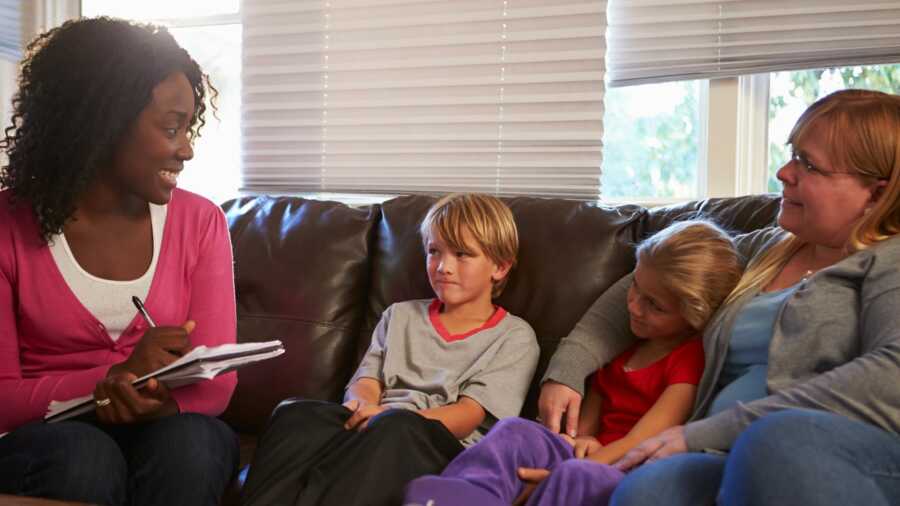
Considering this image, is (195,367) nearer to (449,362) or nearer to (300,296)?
(449,362)

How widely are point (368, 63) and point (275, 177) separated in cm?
49

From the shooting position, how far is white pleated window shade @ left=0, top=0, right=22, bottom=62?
3.53 m

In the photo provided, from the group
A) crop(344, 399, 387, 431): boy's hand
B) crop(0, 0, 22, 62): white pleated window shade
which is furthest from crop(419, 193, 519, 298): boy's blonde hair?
crop(0, 0, 22, 62): white pleated window shade

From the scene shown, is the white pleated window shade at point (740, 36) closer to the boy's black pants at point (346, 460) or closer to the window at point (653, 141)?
the window at point (653, 141)

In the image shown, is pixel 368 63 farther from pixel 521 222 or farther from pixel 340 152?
pixel 521 222

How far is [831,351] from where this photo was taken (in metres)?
1.67

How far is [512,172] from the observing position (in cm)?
284

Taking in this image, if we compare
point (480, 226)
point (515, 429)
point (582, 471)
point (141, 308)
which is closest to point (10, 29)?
point (141, 308)

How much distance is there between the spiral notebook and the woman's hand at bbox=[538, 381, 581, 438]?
582 millimetres

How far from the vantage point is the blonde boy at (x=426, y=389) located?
5.73 feet

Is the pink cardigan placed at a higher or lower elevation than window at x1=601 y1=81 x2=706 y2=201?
lower

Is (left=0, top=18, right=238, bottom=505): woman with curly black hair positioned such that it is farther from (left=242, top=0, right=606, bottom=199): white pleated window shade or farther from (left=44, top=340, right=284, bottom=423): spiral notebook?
(left=242, top=0, right=606, bottom=199): white pleated window shade

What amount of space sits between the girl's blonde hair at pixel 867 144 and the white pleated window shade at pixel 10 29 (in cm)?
288

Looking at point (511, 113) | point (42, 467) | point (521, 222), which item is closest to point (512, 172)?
point (511, 113)
